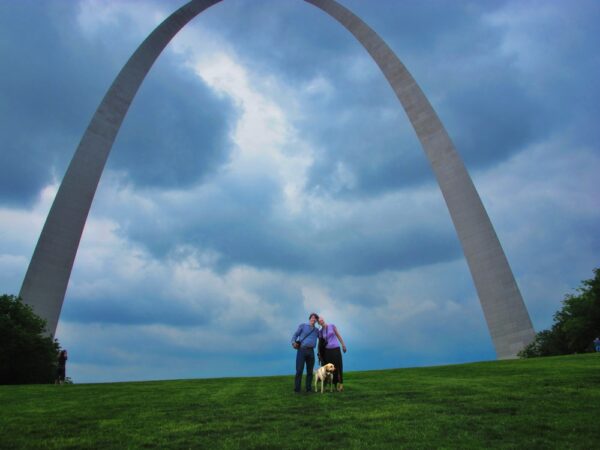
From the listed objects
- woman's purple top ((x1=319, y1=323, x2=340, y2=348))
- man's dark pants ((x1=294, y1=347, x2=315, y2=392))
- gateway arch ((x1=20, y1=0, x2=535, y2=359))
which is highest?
gateway arch ((x1=20, y1=0, x2=535, y2=359))

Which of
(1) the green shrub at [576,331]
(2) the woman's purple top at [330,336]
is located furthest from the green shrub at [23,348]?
(1) the green shrub at [576,331]

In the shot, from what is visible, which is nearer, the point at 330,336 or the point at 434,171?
the point at 330,336

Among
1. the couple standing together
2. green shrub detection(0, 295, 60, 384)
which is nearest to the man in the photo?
the couple standing together

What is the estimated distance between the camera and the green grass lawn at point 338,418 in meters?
6.81

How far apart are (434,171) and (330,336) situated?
2231 centimetres

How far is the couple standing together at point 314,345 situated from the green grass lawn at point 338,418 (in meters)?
0.54

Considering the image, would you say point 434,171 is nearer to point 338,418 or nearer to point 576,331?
point 576,331

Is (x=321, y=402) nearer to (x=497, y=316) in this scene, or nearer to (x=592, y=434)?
(x=592, y=434)

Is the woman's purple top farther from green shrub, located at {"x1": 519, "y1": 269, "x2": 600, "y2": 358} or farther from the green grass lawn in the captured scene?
green shrub, located at {"x1": 519, "y1": 269, "x2": 600, "y2": 358}

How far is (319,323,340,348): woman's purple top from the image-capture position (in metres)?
12.7

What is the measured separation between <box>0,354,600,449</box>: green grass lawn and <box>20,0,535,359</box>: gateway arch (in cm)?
1731

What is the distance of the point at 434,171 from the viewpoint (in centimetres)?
3284

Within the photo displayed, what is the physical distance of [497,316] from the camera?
98.0ft

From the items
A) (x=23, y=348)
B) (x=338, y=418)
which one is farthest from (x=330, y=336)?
(x=23, y=348)
